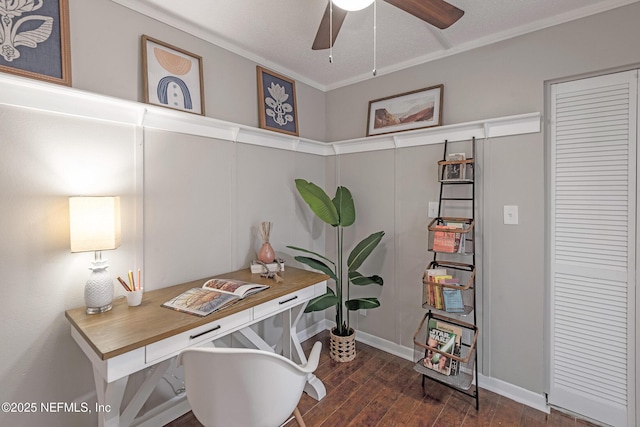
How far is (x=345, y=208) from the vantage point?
8.63 feet

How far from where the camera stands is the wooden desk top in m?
1.23

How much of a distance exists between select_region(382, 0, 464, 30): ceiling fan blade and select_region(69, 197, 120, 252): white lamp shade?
165 cm

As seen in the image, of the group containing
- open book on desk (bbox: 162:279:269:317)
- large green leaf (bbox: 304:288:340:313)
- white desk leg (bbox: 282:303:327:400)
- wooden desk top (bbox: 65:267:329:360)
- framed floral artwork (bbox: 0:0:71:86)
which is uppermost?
framed floral artwork (bbox: 0:0:71:86)

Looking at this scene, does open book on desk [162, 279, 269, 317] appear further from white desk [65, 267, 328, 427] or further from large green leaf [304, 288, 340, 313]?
large green leaf [304, 288, 340, 313]

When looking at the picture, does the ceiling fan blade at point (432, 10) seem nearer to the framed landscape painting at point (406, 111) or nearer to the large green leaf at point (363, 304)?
the framed landscape painting at point (406, 111)

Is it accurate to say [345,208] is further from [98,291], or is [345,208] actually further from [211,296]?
[98,291]

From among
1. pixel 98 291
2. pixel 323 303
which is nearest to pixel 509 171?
pixel 323 303

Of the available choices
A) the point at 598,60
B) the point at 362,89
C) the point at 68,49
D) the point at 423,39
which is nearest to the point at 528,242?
the point at 598,60

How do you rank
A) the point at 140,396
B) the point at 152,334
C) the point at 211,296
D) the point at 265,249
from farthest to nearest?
1. the point at 265,249
2. the point at 211,296
3. the point at 140,396
4. the point at 152,334

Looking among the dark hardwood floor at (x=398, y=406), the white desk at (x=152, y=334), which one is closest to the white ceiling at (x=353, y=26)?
the white desk at (x=152, y=334)

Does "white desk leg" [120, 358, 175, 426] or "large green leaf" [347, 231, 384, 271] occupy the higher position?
"large green leaf" [347, 231, 384, 271]

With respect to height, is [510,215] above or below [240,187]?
below

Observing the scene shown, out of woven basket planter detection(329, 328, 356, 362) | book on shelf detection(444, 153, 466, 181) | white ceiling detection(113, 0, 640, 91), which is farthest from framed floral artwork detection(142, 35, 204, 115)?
woven basket planter detection(329, 328, 356, 362)

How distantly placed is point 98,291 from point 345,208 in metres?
1.79
